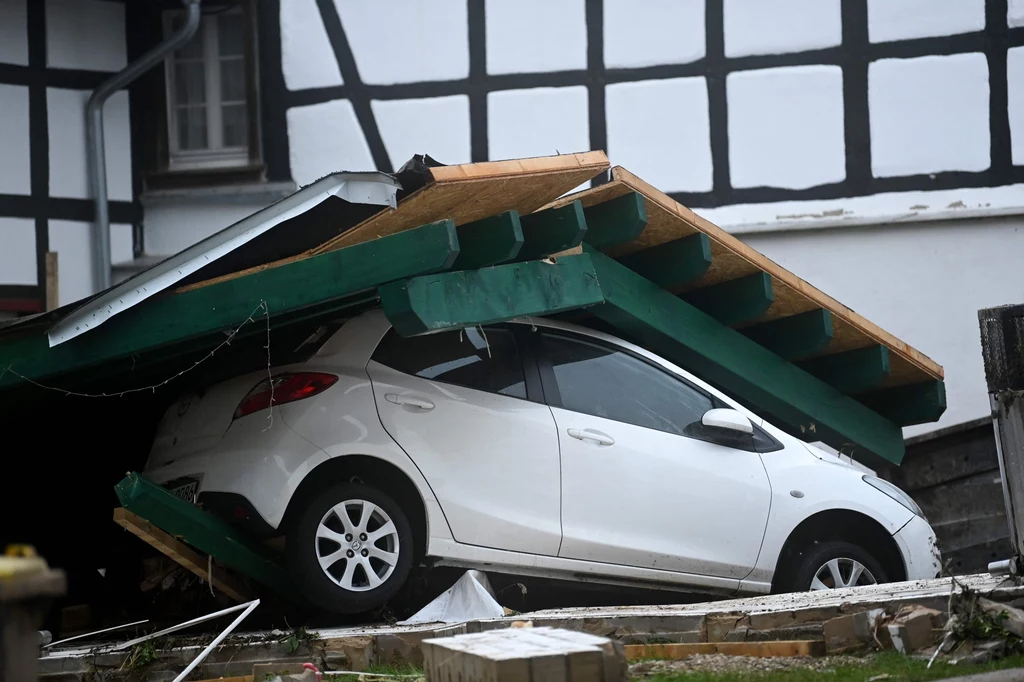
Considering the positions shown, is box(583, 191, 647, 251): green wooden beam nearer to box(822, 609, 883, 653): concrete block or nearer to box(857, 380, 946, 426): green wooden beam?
box(857, 380, 946, 426): green wooden beam

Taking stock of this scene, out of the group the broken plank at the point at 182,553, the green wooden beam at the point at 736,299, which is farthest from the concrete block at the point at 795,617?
the broken plank at the point at 182,553

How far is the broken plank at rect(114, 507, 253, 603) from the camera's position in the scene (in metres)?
5.88

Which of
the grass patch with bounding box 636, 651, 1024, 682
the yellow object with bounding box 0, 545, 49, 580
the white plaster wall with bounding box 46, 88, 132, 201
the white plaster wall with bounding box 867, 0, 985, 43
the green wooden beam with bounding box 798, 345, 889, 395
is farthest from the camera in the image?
the white plaster wall with bounding box 46, 88, 132, 201

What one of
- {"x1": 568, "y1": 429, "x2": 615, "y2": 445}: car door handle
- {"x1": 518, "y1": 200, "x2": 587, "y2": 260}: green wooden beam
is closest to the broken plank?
{"x1": 568, "y1": 429, "x2": 615, "y2": 445}: car door handle

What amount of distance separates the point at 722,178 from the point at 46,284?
6675 millimetres

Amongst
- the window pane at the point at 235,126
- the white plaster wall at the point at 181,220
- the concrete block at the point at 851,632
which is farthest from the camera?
the window pane at the point at 235,126

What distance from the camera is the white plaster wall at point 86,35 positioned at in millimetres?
12352

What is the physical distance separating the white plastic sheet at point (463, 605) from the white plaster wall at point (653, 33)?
721 centimetres

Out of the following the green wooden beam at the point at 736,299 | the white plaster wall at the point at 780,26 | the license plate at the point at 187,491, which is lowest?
the license plate at the point at 187,491

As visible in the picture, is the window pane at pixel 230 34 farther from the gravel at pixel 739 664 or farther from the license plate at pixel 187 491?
→ the gravel at pixel 739 664

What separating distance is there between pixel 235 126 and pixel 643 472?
310 inches

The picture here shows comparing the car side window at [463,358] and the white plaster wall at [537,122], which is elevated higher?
the white plaster wall at [537,122]

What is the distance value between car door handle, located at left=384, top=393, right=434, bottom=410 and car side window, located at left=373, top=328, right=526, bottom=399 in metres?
0.15

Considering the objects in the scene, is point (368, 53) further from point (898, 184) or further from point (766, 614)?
point (766, 614)
